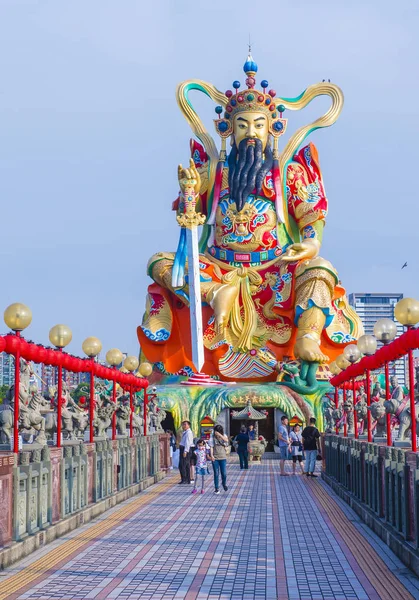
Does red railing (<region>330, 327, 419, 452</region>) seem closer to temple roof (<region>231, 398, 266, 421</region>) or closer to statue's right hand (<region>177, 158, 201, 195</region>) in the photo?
temple roof (<region>231, 398, 266, 421</region>)

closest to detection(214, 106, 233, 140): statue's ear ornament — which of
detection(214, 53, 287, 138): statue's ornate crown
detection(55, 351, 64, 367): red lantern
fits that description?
detection(214, 53, 287, 138): statue's ornate crown

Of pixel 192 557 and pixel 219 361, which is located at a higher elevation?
pixel 219 361

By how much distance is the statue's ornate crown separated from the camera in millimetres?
35750

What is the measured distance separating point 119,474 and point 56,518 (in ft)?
17.2

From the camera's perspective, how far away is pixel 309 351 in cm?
3388

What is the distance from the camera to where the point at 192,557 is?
957 centimetres

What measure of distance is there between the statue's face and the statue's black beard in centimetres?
22

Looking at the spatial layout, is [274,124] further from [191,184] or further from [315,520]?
[315,520]

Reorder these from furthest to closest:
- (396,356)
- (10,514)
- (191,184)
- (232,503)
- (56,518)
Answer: (191,184)
(232,503)
(396,356)
(56,518)
(10,514)

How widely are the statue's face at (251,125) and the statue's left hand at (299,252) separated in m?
4.26

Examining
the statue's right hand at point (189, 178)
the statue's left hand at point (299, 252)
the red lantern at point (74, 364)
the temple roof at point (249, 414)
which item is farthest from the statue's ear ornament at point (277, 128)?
the red lantern at point (74, 364)

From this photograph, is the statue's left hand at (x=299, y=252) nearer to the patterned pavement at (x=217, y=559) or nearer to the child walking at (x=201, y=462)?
the child walking at (x=201, y=462)

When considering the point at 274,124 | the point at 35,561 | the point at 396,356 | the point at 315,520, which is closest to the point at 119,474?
the point at 315,520

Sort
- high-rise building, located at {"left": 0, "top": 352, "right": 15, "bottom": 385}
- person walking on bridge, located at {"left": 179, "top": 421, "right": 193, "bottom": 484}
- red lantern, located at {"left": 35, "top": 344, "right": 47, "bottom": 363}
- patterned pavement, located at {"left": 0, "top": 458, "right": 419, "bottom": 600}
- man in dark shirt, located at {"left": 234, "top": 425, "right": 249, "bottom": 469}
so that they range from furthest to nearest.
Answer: high-rise building, located at {"left": 0, "top": 352, "right": 15, "bottom": 385} < man in dark shirt, located at {"left": 234, "top": 425, "right": 249, "bottom": 469} < person walking on bridge, located at {"left": 179, "top": 421, "right": 193, "bottom": 484} < red lantern, located at {"left": 35, "top": 344, "right": 47, "bottom": 363} < patterned pavement, located at {"left": 0, "top": 458, "right": 419, "bottom": 600}
